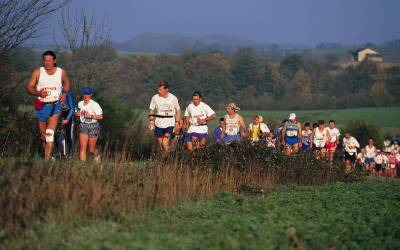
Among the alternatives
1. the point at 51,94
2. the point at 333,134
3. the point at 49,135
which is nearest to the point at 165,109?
the point at 51,94

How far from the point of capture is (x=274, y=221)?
1062 cm

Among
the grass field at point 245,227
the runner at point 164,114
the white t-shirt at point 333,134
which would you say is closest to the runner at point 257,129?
the white t-shirt at point 333,134

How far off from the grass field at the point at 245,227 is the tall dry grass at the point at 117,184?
327 mm

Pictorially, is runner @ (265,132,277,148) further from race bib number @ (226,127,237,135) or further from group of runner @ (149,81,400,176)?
race bib number @ (226,127,237,135)

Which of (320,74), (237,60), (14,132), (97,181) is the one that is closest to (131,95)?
(237,60)

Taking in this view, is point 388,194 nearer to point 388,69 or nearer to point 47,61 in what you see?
point 47,61

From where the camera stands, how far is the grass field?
8789mm

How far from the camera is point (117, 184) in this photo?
1152cm

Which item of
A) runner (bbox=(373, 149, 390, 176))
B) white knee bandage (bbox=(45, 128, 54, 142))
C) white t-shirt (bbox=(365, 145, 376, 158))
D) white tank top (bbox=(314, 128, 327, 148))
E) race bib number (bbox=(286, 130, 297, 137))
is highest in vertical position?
white knee bandage (bbox=(45, 128, 54, 142))

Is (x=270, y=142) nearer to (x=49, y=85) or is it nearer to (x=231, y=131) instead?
(x=231, y=131)

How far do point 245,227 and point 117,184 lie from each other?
8.43 ft

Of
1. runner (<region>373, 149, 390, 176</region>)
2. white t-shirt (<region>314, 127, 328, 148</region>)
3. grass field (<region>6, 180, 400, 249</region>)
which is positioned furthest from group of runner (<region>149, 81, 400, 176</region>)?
runner (<region>373, 149, 390, 176</region>)

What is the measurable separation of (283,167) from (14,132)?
640 cm

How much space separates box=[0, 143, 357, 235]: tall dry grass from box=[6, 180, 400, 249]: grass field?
1.07 feet
